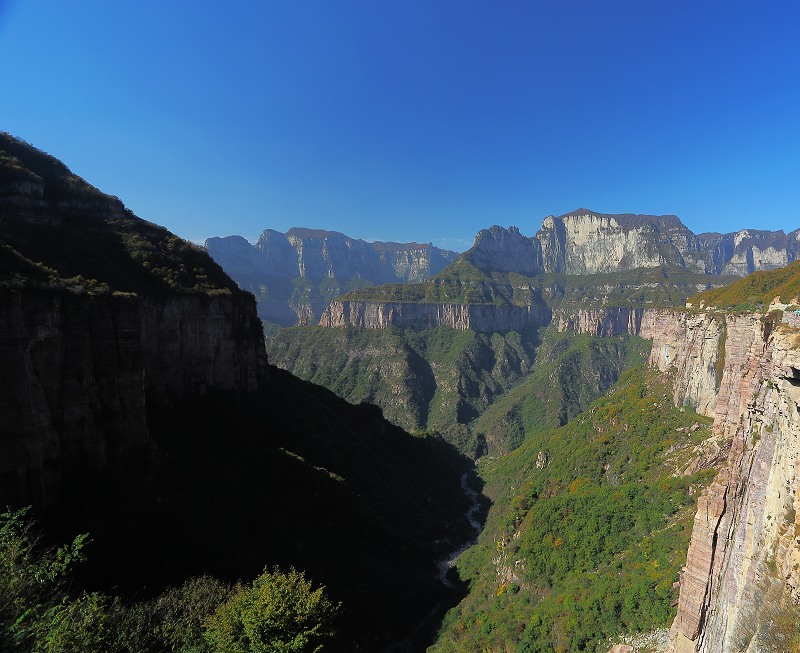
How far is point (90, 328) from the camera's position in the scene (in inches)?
1319

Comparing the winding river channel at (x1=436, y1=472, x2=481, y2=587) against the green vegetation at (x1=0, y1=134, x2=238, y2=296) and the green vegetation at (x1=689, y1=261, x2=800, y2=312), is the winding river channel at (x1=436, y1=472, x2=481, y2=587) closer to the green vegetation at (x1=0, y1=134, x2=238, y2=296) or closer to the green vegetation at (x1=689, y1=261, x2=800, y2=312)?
the green vegetation at (x1=0, y1=134, x2=238, y2=296)

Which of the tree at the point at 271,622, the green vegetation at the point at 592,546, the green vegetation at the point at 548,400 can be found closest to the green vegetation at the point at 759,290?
the green vegetation at the point at 592,546

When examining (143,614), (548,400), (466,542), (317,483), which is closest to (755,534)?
(143,614)

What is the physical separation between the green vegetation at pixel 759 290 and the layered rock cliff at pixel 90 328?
64.0m

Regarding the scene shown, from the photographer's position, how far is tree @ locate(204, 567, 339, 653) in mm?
22016

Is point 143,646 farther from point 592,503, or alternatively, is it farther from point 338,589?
point 592,503

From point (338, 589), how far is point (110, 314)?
32.3m

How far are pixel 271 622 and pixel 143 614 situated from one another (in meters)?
6.71

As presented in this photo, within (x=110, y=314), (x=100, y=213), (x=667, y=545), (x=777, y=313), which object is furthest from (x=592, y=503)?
(x=100, y=213)

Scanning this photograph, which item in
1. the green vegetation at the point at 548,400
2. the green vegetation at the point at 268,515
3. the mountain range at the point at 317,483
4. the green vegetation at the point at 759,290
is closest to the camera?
the mountain range at the point at 317,483

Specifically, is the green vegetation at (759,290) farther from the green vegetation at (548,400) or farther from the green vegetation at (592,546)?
the green vegetation at (548,400)

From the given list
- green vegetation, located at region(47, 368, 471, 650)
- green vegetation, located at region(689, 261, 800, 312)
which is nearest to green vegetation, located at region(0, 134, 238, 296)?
green vegetation, located at region(47, 368, 471, 650)

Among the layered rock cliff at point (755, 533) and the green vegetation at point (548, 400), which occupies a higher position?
the layered rock cliff at point (755, 533)

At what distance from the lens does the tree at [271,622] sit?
22016 millimetres
